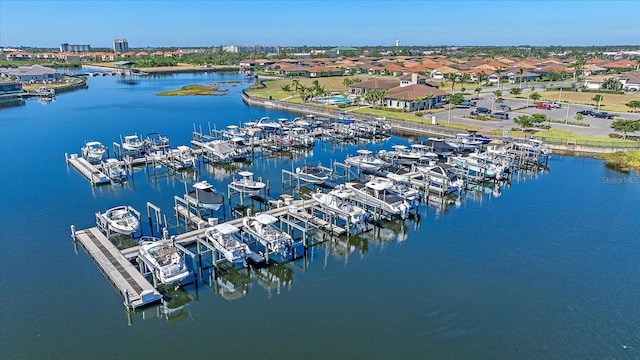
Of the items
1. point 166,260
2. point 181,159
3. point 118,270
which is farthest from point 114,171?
point 166,260

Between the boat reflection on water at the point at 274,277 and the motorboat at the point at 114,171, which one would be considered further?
the motorboat at the point at 114,171

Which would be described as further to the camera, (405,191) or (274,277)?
(405,191)

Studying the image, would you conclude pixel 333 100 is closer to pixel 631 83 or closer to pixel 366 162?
pixel 366 162

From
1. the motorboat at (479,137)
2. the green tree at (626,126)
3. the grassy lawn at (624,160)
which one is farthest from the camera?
the green tree at (626,126)

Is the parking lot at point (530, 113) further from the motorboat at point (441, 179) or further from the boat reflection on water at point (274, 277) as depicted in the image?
the boat reflection on water at point (274, 277)

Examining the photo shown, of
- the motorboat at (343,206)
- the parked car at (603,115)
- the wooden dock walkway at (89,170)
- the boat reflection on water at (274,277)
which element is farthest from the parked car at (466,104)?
the boat reflection on water at (274,277)

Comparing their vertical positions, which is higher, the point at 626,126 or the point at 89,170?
the point at 626,126
